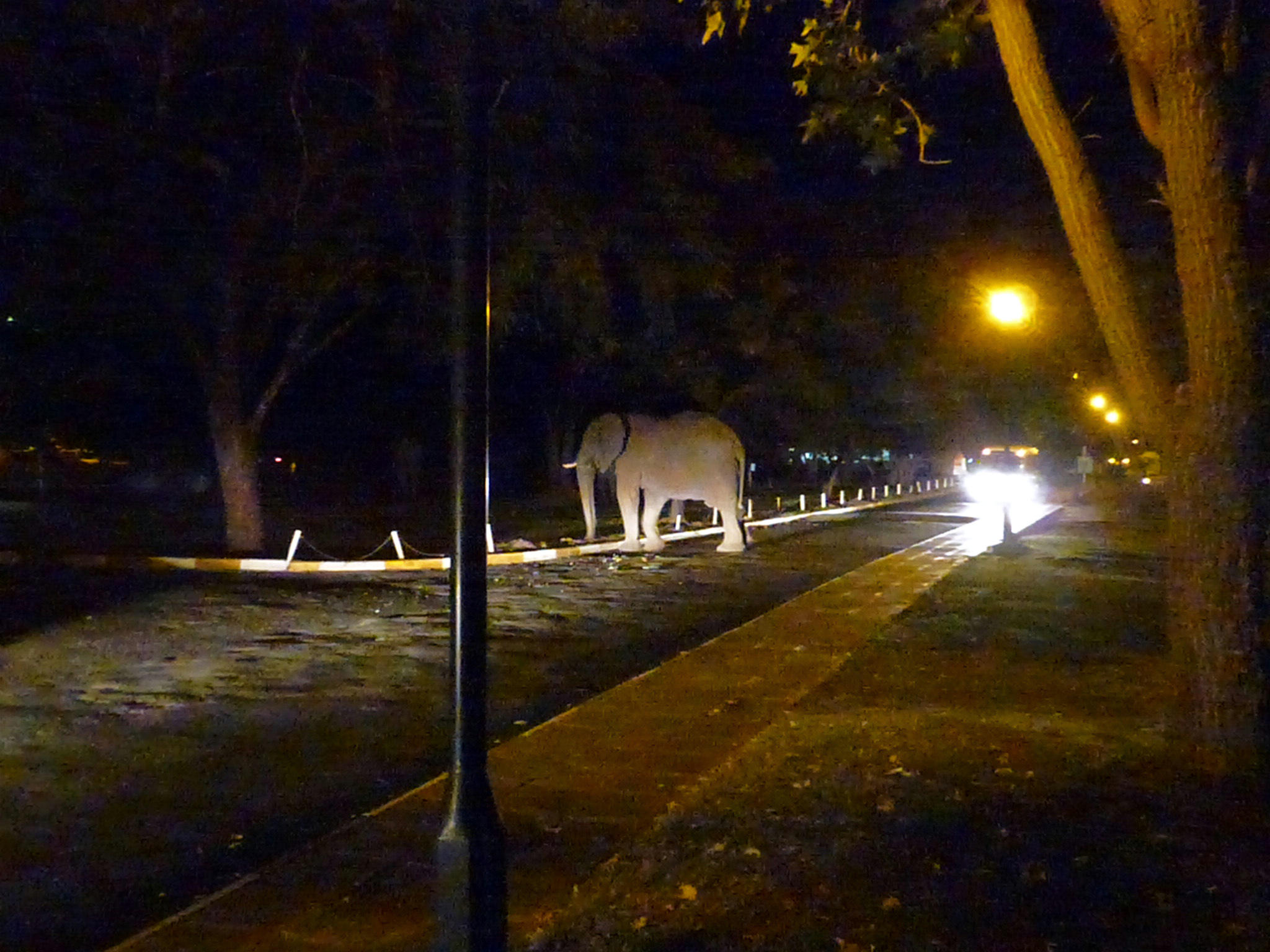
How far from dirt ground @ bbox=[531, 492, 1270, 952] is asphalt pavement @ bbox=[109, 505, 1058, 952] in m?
0.35

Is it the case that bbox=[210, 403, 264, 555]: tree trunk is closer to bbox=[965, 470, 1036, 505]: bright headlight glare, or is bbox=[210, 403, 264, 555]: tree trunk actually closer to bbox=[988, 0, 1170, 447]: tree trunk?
bbox=[988, 0, 1170, 447]: tree trunk

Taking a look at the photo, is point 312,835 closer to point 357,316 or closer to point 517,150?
point 517,150

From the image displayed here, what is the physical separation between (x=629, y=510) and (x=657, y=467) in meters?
0.97

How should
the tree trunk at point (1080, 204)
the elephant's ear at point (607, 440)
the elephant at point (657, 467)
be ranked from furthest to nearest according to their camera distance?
the elephant's ear at point (607, 440) → the elephant at point (657, 467) → the tree trunk at point (1080, 204)

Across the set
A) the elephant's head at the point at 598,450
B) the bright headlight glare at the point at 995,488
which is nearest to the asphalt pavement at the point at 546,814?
the elephant's head at the point at 598,450

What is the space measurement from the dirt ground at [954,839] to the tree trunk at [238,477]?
1462cm

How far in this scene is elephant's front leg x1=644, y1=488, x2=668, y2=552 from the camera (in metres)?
25.3

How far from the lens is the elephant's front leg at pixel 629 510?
979 inches

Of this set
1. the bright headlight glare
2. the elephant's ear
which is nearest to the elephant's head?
the elephant's ear

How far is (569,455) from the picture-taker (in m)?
45.1

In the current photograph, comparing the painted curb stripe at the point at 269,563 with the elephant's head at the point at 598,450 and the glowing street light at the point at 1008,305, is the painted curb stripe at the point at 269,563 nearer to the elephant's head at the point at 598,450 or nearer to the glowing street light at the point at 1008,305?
the elephant's head at the point at 598,450

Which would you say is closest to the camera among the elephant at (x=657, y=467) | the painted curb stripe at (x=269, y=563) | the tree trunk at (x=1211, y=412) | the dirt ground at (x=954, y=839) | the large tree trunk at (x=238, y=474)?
the dirt ground at (x=954, y=839)

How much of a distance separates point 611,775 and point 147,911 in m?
2.87

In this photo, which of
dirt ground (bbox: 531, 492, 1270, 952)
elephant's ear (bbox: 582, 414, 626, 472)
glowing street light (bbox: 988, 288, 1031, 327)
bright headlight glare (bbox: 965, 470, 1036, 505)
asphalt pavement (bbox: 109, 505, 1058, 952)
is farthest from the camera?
bright headlight glare (bbox: 965, 470, 1036, 505)
